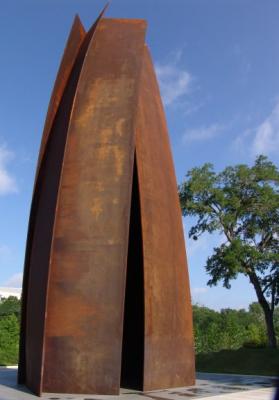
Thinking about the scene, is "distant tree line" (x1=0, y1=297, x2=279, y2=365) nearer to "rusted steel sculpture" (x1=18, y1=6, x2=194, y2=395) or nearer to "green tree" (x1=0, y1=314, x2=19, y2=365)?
"green tree" (x1=0, y1=314, x2=19, y2=365)

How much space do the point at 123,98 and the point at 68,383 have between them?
5.52 meters

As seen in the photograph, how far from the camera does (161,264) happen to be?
10.1m

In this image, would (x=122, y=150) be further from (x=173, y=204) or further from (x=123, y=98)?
(x=173, y=204)

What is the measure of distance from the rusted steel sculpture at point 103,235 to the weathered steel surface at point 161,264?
0.08 ft

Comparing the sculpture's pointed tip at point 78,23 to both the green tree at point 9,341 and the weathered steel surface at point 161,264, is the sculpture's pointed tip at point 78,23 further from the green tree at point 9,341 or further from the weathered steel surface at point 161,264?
the green tree at point 9,341

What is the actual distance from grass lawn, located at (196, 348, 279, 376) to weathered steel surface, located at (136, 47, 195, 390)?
437 inches

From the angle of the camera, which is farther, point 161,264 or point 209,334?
point 209,334

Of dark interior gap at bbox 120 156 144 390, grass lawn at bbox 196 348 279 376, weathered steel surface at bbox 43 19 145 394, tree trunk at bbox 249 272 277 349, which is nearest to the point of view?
weathered steel surface at bbox 43 19 145 394

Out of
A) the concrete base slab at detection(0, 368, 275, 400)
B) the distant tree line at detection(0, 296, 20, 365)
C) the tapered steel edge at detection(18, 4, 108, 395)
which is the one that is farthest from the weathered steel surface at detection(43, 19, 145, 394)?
the distant tree line at detection(0, 296, 20, 365)

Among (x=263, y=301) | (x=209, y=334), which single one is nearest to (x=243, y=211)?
(x=263, y=301)

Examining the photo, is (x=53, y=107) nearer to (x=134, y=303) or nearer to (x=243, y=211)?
(x=134, y=303)

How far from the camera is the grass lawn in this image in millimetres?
20766

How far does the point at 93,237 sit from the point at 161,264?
5.82 ft

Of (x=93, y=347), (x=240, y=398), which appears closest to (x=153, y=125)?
(x=93, y=347)
